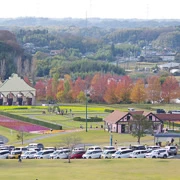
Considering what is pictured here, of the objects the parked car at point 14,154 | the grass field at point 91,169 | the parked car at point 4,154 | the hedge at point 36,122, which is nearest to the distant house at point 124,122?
the hedge at point 36,122

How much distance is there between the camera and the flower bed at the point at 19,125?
44556 millimetres

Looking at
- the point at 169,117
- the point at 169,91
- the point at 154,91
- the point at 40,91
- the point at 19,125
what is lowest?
the point at 40,91

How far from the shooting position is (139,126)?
3869 centimetres

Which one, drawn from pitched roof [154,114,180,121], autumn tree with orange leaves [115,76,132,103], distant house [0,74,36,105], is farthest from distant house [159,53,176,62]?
pitched roof [154,114,180,121]

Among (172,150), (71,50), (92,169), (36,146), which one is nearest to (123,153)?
(172,150)

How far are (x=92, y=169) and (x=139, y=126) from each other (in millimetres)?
11120

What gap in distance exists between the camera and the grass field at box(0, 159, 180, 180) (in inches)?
1027

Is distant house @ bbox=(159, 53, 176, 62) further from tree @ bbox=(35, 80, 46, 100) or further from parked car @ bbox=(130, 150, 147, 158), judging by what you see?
parked car @ bbox=(130, 150, 147, 158)

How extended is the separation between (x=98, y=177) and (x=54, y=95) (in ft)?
134

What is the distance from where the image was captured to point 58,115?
171 feet

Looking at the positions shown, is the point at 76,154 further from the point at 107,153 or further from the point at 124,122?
the point at 124,122

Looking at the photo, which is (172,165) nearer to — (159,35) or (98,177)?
(98,177)

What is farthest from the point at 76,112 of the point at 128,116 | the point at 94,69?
the point at 94,69

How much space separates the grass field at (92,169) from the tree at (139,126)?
751 cm
